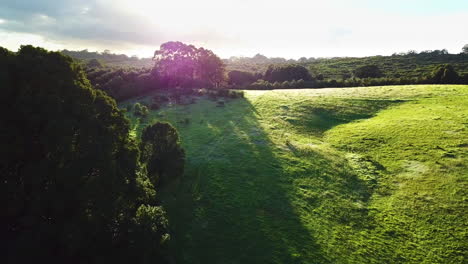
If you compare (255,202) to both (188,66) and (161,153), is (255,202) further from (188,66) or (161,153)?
(188,66)

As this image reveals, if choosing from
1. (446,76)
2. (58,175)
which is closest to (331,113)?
(446,76)

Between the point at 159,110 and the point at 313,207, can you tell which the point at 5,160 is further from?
the point at 159,110

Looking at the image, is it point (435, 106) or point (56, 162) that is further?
point (435, 106)

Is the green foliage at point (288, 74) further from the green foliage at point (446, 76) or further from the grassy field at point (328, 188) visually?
the grassy field at point (328, 188)

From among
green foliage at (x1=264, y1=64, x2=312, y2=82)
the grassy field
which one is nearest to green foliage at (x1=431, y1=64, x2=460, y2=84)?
the grassy field

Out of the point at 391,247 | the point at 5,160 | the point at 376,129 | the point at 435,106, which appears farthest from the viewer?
the point at 435,106

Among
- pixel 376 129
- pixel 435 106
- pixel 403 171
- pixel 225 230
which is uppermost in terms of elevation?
pixel 435 106

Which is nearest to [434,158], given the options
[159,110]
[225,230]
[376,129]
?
[376,129]

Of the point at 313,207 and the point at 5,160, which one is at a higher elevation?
the point at 5,160
